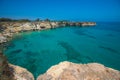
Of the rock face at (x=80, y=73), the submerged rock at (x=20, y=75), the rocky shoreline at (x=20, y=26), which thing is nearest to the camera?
the rock face at (x=80, y=73)

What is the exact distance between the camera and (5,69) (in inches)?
444

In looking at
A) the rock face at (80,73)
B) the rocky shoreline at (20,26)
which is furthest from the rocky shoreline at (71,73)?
the rocky shoreline at (20,26)

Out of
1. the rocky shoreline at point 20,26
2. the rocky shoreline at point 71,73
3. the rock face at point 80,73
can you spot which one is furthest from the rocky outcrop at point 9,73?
the rocky shoreline at point 20,26

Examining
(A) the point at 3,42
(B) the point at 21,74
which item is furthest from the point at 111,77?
(A) the point at 3,42

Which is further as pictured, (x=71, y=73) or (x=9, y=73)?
(x=9, y=73)

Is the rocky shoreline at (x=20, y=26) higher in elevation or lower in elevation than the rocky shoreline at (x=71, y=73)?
lower

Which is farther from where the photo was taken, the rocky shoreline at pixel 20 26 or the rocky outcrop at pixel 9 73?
the rocky shoreline at pixel 20 26

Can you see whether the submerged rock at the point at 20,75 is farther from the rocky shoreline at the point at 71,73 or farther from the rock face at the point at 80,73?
the rock face at the point at 80,73

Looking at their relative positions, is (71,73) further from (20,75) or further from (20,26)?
(20,26)

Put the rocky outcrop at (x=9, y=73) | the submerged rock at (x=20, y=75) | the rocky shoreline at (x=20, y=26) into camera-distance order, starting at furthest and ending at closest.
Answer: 1. the rocky shoreline at (x=20, y=26)
2. the submerged rock at (x=20, y=75)
3. the rocky outcrop at (x=9, y=73)

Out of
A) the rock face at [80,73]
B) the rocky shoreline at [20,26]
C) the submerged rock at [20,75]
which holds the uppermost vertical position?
the rock face at [80,73]

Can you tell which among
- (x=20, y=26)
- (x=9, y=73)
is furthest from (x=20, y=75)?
(x=20, y=26)

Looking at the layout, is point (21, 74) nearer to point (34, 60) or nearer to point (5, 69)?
point (5, 69)

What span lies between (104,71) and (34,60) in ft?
69.7
